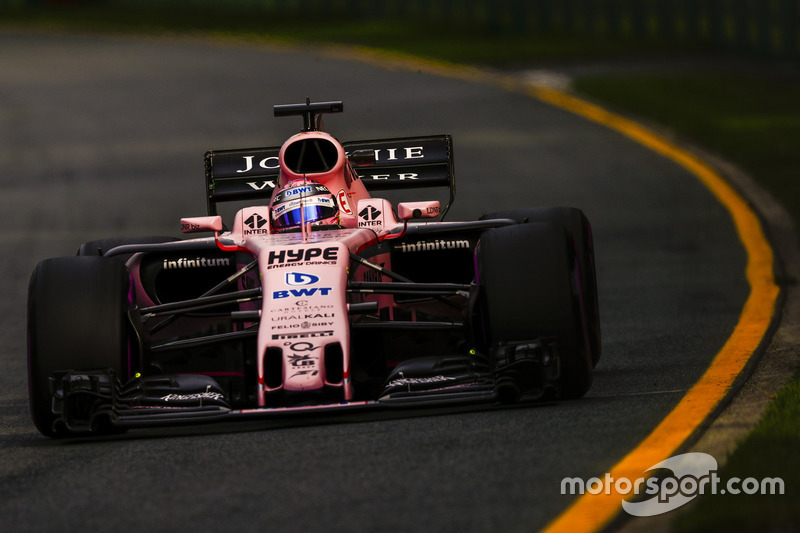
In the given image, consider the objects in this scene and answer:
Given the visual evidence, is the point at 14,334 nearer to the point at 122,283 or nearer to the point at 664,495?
the point at 122,283

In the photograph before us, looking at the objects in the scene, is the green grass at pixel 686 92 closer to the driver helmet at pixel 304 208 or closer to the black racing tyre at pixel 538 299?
the black racing tyre at pixel 538 299

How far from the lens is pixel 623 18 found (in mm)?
38625

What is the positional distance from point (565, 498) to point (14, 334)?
7.80m

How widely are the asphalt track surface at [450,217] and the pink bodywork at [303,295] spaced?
27 cm

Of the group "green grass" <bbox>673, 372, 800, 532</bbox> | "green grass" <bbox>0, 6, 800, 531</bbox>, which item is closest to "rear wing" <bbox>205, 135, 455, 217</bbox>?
"green grass" <bbox>0, 6, 800, 531</bbox>

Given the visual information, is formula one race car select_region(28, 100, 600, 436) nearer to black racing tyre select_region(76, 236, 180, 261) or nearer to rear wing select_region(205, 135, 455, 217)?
black racing tyre select_region(76, 236, 180, 261)

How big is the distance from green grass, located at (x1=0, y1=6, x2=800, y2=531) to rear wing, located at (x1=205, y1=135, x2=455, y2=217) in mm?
3563

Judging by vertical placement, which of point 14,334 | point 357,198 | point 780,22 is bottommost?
point 14,334

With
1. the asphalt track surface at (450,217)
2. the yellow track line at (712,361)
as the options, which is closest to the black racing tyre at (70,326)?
the asphalt track surface at (450,217)

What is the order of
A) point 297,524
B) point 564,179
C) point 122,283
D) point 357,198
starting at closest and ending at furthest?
1. point 297,524
2. point 122,283
3. point 357,198
4. point 564,179

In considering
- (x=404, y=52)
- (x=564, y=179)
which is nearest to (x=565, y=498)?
(x=564, y=179)

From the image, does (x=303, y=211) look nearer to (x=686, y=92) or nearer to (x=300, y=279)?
(x=300, y=279)

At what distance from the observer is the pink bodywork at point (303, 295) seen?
824cm

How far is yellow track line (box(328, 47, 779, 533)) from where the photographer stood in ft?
19.9
